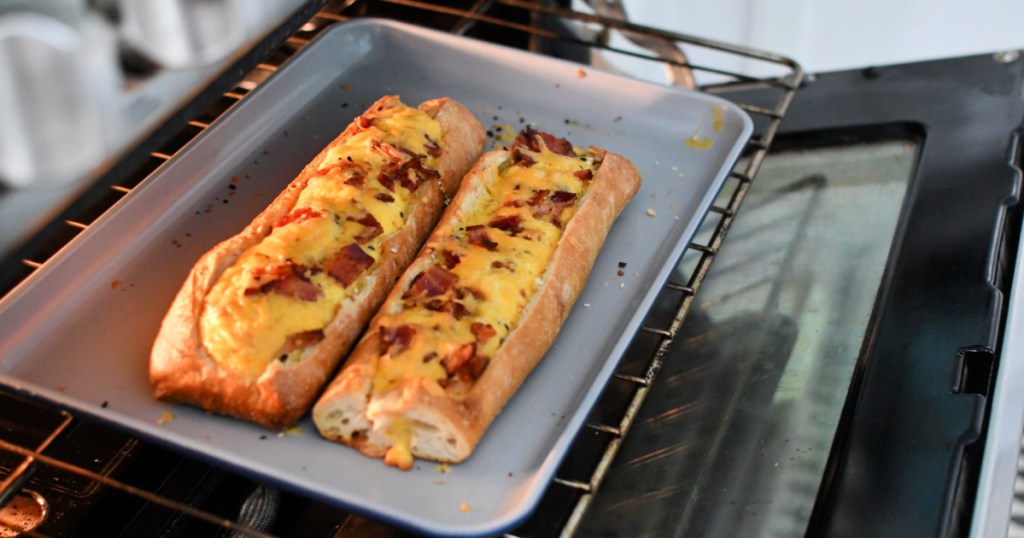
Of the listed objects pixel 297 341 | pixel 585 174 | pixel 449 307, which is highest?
pixel 585 174

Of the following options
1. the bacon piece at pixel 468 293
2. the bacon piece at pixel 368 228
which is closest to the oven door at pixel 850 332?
the bacon piece at pixel 468 293

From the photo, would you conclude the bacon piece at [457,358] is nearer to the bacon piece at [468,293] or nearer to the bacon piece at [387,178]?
the bacon piece at [468,293]

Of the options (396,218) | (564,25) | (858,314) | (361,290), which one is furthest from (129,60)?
(564,25)

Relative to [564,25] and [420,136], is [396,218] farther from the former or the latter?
[564,25]

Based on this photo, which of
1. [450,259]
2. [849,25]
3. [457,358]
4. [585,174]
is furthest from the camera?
[849,25]

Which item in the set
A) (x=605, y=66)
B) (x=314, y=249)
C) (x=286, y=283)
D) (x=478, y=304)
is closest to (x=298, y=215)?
(x=314, y=249)

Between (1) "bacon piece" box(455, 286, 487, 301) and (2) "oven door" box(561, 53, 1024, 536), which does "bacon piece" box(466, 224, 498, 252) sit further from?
(2) "oven door" box(561, 53, 1024, 536)

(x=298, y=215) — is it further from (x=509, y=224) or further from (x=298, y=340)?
(x=509, y=224)
